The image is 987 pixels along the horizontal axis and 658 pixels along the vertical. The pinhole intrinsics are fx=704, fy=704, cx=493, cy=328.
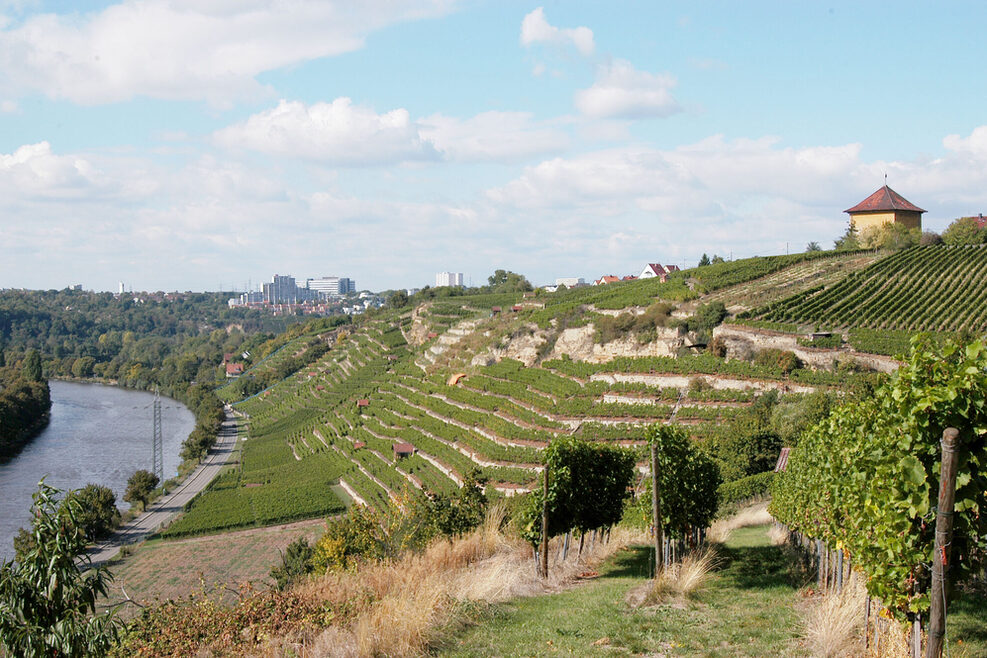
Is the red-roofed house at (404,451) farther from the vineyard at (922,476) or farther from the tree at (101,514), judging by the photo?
the vineyard at (922,476)

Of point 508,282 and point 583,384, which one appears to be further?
point 508,282

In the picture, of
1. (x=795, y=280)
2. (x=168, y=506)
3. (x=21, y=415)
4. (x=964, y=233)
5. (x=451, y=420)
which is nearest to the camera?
(x=451, y=420)

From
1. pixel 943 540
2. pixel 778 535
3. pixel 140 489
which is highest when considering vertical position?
pixel 943 540

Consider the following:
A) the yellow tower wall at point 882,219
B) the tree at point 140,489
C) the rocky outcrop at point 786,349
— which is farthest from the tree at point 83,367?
the yellow tower wall at point 882,219

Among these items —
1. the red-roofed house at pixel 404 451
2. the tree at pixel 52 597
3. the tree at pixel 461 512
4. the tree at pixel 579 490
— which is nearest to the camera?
the tree at pixel 52 597

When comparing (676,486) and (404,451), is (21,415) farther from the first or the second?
(676,486)

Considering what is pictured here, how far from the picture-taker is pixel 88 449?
67.4 m

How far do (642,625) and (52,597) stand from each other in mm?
5983

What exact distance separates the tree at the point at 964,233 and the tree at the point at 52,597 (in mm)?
52260

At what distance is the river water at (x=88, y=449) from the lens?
166 feet

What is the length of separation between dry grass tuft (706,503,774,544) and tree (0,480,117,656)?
43.0ft

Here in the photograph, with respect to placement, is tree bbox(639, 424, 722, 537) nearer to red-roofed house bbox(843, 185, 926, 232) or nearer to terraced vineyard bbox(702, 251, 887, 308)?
terraced vineyard bbox(702, 251, 887, 308)

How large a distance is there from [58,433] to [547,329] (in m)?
57.4

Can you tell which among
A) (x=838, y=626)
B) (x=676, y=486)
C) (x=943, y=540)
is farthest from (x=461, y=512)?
(x=943, y=540)
